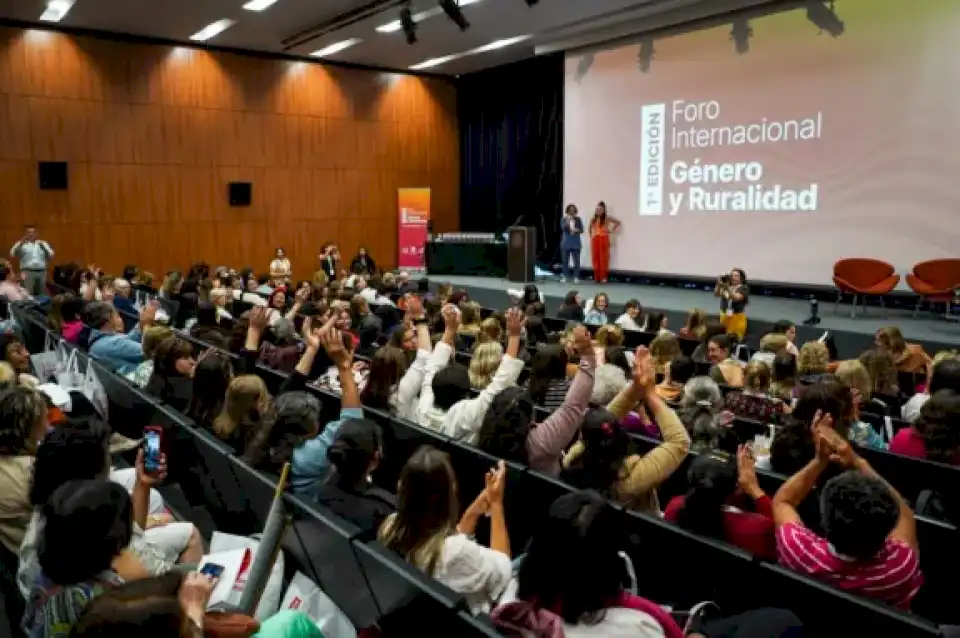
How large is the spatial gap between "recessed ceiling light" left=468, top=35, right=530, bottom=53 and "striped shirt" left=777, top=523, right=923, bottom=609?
1188 centimetres

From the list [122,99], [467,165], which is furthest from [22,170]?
[467,165]

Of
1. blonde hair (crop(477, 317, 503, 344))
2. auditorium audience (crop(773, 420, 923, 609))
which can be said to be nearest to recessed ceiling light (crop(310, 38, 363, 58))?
blonde hair (crop(477, 317, 503, 344))

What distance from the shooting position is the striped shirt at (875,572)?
1909mm

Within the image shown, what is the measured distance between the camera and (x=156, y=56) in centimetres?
1243

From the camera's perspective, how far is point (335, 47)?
43.2 feet

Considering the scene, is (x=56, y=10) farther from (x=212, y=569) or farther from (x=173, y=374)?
(x=212, y=569)

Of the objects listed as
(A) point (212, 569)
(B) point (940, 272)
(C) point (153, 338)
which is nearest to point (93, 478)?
(A) point (212, 569)

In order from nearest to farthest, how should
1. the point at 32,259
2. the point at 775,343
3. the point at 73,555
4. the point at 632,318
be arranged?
the point at 73,555, the point at 775,343, the point at 632,318, the point at 32,259

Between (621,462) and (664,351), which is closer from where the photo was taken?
(621,462)

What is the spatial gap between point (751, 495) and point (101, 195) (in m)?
12.2

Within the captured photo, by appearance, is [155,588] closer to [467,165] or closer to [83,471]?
[83,471]

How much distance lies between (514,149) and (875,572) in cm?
1386

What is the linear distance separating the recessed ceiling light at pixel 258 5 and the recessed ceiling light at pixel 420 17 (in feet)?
6.06

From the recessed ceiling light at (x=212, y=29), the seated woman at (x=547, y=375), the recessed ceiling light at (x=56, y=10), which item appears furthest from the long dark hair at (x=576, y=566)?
the recessed ceiling light at (x=212, y=29)
